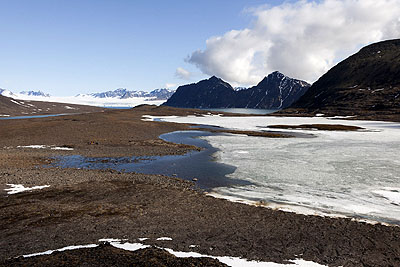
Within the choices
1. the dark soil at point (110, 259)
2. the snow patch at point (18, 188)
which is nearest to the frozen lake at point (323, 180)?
the dark soil at point (110, 259)

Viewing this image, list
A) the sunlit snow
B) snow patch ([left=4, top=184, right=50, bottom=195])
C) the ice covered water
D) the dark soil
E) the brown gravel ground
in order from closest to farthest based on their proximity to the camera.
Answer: the dark soil < the sunlit snow < the brown gravel ground < the ice covered water < snow patch ([left=4, top=184, right=50, bottom=195])

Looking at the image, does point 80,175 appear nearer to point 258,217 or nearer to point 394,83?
point 258,217

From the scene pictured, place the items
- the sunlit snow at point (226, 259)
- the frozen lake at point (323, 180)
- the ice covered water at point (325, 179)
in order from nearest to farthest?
the sunlit snow at point (226, 259) → the frozen lake at point (323, 180) → the ice covered water at point (325, 179)

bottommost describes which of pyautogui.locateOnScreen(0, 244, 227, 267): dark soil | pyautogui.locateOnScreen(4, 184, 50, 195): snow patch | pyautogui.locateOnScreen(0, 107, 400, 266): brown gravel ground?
pyautogui.locateOnScreen(4, 184, 50, 195): snow patch

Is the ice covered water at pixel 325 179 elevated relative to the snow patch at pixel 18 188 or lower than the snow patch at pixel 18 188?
elevated

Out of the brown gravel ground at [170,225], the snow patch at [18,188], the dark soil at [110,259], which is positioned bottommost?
the snow patch at [18,188]

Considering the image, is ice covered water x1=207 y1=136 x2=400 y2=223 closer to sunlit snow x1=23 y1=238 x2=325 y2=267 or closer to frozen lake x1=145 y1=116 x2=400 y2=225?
frozen lake x1=145 y1=116 x2=400 y2=225

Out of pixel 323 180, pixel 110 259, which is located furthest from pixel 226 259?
pixel 323 180

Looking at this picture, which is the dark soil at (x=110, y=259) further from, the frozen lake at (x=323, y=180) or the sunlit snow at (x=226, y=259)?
the frozen lake at (x=323, y=180)

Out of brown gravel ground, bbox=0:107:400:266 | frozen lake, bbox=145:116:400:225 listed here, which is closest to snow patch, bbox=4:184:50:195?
brown gravel ground, bbox=0:107:400:266

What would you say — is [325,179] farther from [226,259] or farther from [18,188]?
[18,188]

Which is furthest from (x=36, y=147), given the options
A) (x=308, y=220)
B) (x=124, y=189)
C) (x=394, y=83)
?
(x=394, y=83)

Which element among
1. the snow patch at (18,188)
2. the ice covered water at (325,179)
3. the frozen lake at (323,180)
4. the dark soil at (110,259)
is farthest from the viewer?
the snow patch at (18,188)

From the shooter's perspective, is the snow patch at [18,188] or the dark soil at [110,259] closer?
the dark soil at [110,259]
